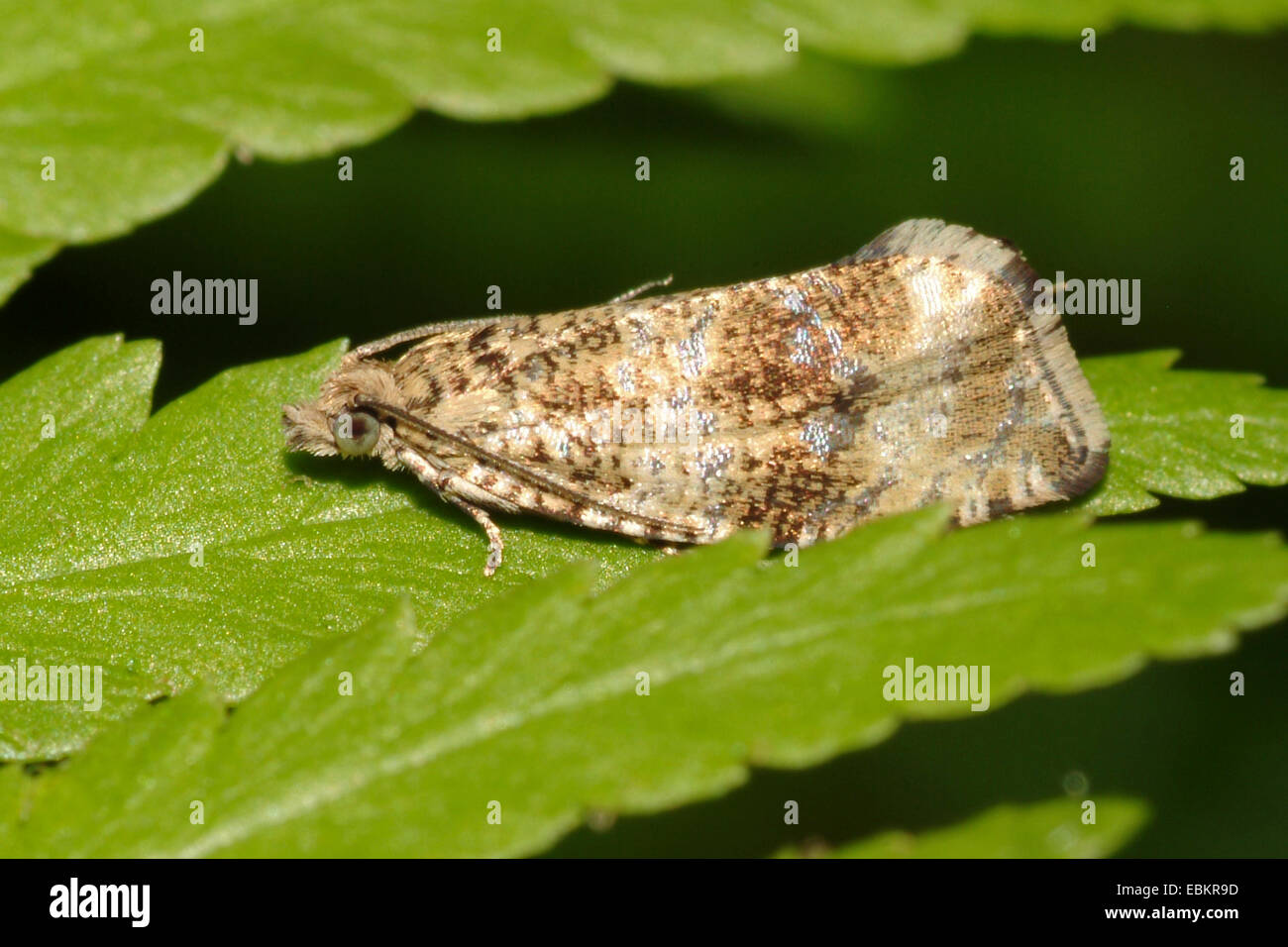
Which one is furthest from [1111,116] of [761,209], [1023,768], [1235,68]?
[1023,768]

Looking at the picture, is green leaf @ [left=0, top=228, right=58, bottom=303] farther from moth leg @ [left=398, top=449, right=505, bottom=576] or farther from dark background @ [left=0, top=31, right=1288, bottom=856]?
dark background @ [left=0, top=31, right=1288, bottom=856]

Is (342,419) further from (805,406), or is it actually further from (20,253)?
(805,406)

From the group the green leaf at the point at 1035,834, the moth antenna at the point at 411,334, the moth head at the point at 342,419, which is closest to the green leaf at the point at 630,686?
the green leaf at the point at 1035,834

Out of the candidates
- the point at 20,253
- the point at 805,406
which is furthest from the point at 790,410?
the point at 20,253

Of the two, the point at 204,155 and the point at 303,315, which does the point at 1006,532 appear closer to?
the point at 204,155

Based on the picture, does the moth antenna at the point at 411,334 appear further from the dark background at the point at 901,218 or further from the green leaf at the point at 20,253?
the green leaf at the point at 20,253

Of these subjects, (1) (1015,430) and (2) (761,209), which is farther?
(2) (761,209)
